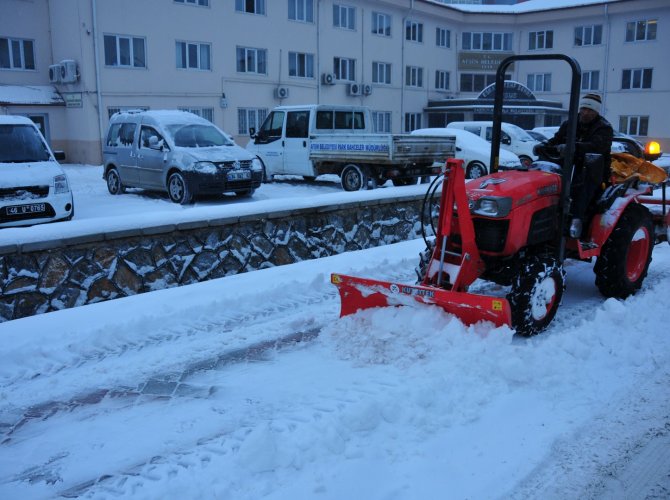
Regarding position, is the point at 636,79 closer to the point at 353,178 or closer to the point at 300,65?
the point at 300,65

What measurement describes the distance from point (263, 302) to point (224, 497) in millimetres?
3145

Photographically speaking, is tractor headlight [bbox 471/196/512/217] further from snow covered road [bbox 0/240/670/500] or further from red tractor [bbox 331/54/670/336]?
snow covered road [bbox 0/240/670/500]

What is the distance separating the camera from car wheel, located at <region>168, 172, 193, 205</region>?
40.4ft

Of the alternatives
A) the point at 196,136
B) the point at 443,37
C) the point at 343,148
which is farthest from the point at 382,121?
the point at 196,136

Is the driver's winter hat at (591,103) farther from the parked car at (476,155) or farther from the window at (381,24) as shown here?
the window at (381,24)

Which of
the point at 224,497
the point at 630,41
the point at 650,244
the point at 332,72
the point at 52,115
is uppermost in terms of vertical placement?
the point at 630,41

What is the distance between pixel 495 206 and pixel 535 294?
2.54 ft

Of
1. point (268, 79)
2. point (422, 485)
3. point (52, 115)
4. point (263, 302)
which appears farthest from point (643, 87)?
point (422, 485)

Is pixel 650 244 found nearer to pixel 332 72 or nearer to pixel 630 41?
pixel 332 72

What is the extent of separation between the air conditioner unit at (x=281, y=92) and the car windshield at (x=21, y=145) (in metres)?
18.0

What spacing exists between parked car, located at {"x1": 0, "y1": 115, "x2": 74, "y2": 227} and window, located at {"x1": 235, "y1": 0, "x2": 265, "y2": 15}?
17.4 meters

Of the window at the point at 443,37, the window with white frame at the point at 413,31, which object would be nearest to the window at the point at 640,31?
the window at the point at 443,37

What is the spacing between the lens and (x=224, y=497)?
120 inches

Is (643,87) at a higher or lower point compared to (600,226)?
higher
